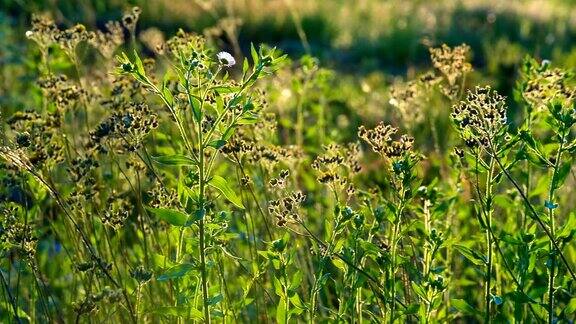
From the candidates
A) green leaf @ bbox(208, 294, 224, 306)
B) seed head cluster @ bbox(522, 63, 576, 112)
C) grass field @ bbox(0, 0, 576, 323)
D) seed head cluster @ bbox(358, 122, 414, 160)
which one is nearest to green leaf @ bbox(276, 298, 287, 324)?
grass field @ bbox(0, 0, 576, 323)

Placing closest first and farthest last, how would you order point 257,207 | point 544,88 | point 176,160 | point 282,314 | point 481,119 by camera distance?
point 176,160
point 481,119
point 282,314
point 544,88
point 257,207

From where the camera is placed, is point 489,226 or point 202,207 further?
point 489,226

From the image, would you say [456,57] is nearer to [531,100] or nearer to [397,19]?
[531,100]

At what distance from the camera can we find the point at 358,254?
252 centimetres

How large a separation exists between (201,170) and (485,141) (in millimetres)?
700

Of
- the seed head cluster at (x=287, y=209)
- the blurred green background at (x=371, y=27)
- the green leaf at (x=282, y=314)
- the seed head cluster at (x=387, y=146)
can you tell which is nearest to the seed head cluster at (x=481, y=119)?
the seed head cluster at (x=387, y=146)

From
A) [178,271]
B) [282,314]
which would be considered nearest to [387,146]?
[282,314]

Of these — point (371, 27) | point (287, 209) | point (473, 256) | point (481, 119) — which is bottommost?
point (473, 256)

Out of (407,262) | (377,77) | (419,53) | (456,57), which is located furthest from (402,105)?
(419,53)

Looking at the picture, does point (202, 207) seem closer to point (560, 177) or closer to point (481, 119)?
point (481, 119)

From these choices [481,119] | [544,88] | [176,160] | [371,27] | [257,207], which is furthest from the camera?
[371,27]

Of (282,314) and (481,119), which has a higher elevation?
(481,119)

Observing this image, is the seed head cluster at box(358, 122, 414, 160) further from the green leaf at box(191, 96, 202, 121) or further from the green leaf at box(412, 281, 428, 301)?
the green leaf at box(191, 96, 202, 121)

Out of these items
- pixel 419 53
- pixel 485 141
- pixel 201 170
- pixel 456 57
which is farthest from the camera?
pixel 419 53
